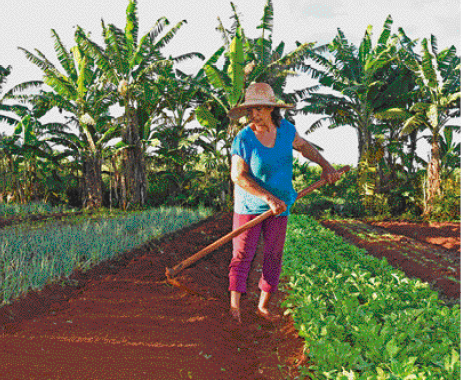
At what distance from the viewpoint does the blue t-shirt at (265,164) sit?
9.34 ft

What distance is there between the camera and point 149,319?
117 inches

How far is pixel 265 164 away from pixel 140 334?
150cm

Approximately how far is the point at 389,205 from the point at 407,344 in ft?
40.4

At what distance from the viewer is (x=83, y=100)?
40.8 ft

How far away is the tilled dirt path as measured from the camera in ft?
7.52

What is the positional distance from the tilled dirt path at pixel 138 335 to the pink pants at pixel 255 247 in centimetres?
40

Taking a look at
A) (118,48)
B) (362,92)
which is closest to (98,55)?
(118,48)

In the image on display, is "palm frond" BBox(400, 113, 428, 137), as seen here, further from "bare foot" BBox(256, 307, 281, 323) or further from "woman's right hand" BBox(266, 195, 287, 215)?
"woman's right hand" BBox(266, 195, 287, 215)

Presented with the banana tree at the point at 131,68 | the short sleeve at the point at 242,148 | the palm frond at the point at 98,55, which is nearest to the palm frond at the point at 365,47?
the banana tree at the point at 131,68

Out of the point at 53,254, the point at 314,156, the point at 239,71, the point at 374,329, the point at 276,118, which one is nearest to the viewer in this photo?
the point at 374,329

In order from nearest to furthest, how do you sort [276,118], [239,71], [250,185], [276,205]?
1. [276,205]
2. [250,185]
3. [276,118]
4. [239,71]

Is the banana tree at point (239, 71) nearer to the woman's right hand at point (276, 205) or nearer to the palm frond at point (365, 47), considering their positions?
the palm frond at point (365, 47)

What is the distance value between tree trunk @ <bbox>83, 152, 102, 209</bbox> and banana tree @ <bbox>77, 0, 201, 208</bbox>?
125 cm

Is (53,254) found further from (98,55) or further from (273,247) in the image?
(98,55)
